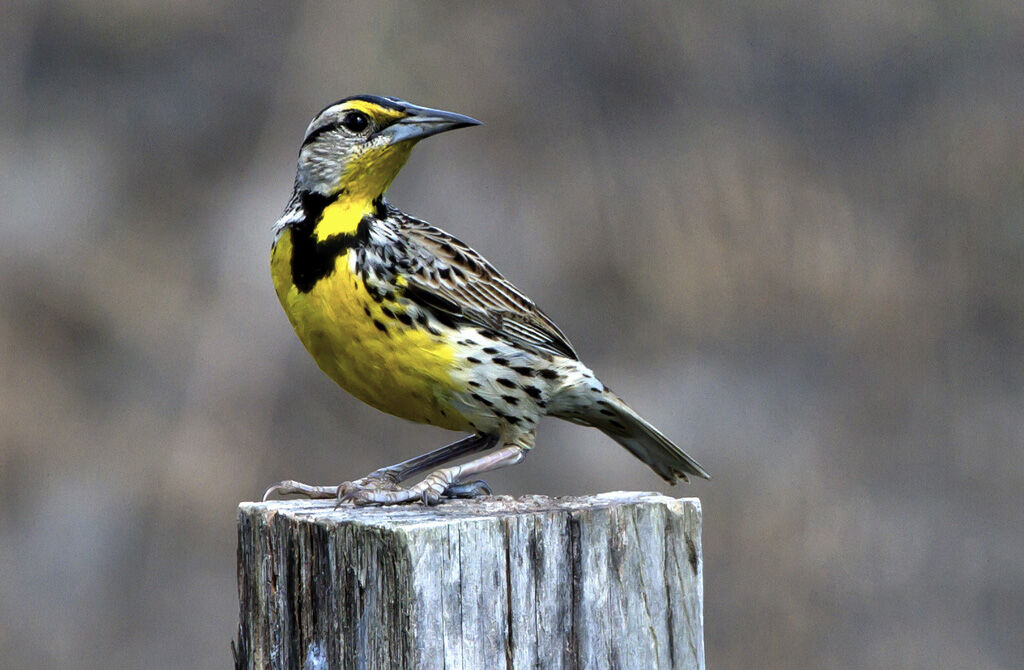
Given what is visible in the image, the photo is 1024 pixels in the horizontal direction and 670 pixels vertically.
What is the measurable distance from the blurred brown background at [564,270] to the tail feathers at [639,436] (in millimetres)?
3048

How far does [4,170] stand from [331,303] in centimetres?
515

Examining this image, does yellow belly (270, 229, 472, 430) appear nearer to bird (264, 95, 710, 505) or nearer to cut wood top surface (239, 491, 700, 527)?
bird (264, 95, 710, 505)

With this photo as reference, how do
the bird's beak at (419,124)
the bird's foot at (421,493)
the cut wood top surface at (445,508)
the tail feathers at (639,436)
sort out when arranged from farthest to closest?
the tail feathers at (639,436), the bird's beak at (419,124), the bird's foot at (421,493), the cut wood top surface at (445,508)

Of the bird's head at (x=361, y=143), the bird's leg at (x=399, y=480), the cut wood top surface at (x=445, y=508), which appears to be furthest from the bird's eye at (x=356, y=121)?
the cut wood top surface at (x=445, y=508)

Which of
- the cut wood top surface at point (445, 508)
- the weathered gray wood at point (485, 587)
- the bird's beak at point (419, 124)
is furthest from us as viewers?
the bird's beak at point (419, 124)

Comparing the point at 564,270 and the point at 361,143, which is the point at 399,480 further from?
the point at 564,270

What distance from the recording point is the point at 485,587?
2393mm

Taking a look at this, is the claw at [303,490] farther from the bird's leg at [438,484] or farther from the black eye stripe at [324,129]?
the black eye stripe at [324,129]

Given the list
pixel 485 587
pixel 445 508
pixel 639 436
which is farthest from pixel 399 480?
pixel 485 587

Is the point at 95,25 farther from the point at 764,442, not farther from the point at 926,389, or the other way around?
the point at 926,389

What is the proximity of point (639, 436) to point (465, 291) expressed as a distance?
0.62 metres

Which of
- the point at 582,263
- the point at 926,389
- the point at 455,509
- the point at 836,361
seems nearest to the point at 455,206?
the point at 582,263

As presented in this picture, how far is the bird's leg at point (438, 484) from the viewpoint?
2.90m

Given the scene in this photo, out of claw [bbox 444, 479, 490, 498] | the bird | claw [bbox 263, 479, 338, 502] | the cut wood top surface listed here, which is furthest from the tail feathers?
the cut wood top surface
